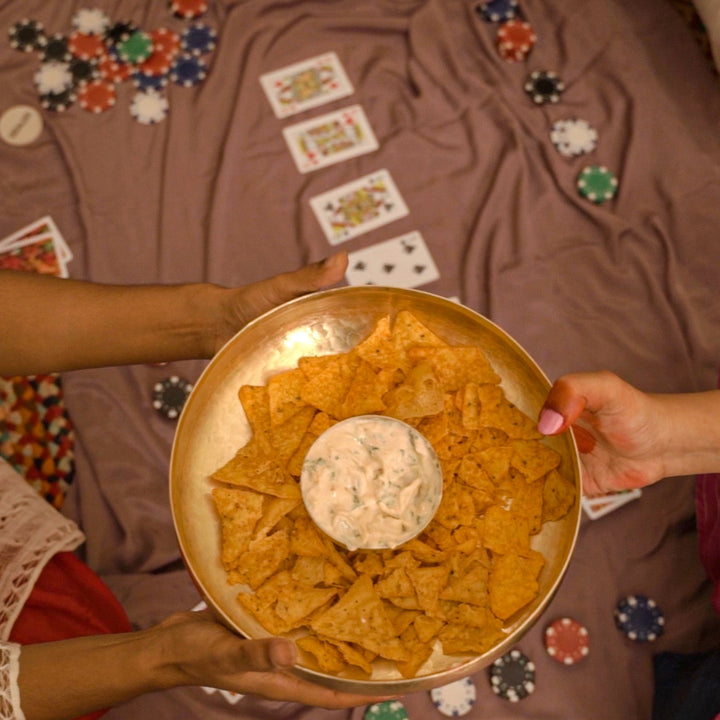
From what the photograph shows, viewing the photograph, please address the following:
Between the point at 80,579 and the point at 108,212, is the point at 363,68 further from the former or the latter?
the point at 80,579

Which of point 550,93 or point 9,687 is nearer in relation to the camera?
point 9,687

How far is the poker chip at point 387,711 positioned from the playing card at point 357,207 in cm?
113

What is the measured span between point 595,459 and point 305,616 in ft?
2.25

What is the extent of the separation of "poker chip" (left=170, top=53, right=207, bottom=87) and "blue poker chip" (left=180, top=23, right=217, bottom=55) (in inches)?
1.2

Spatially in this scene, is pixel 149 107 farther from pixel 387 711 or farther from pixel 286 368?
pixel 387 711

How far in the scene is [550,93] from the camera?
2248 mm

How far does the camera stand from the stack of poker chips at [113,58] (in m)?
2.24

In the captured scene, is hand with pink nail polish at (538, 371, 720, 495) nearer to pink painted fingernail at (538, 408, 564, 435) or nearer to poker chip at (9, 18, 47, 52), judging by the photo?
pink painted fingernail at (538, 408, 564, 435)

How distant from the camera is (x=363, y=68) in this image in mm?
2279

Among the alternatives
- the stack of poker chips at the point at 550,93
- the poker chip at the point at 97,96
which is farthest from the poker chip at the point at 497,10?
the poker chip at the point at 97,96

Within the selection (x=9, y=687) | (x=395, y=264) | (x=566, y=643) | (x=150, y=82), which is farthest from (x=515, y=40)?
(x=9, y=687)

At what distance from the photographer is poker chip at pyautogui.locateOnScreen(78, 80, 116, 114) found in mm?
2236

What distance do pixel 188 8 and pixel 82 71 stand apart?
14.0 inches

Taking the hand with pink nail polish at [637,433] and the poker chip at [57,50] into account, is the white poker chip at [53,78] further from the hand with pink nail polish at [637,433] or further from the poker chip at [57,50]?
the hand with pink nail polish at [637,433]
